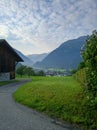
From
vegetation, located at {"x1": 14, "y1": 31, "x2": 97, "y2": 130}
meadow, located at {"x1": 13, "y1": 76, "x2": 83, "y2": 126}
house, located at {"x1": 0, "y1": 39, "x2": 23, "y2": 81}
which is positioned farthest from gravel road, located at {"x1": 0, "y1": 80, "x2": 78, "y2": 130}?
house, located at {"x1": 0, "y1": 39, "x2": 23, "y2": 81}

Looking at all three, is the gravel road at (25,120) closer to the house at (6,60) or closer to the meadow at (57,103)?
the meadow at (57,103)

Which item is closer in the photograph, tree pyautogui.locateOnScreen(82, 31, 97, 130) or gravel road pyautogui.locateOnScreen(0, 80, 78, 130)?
gravel road pyautogui.locateOnScreen(0, 80, 78, 130)

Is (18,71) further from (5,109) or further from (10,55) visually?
(5,109)

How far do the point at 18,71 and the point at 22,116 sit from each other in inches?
2011

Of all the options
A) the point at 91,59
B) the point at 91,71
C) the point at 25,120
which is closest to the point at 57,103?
the point at 25,120

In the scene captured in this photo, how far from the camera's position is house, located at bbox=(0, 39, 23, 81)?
43750mm

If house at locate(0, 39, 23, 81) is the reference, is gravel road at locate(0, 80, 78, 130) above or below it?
below

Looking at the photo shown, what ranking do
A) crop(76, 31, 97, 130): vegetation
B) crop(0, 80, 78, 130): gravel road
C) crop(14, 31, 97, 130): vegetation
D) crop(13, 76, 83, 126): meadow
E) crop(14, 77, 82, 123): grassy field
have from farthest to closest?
crop(14, 77, 82, 123): grassy field, crop(13, 76, 83, 126): meadow, crop(14, 31, 97, 130): vegetation, crop(76, 31, 97, 130): vegetation, crop(0, 80, 78, 130): gravel road

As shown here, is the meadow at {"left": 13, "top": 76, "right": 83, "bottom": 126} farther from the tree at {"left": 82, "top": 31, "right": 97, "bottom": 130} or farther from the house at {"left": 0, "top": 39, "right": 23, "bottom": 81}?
the house at {"left": 0, "top": 39, "right": 23, "bottom": 81}

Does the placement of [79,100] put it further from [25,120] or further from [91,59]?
[25,120]

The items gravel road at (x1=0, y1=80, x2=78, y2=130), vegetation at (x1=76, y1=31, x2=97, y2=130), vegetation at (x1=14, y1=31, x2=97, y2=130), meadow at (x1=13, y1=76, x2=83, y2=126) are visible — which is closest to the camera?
gravel road at (x1=0, y1=80, x2=78, y2=130)

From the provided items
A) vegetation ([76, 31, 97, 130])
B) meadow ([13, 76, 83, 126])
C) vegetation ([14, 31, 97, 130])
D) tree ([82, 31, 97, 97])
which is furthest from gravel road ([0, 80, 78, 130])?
tree ([82, 31, 97, 97])

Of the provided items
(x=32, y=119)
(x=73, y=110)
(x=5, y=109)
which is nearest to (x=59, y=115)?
(x=73, y=110)

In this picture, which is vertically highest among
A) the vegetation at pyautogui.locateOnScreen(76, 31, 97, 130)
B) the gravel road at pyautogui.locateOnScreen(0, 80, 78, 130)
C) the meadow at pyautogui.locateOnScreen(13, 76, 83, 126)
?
the vegetation at pyautogui.locateOnScreen(76, 31, 97, 130)
